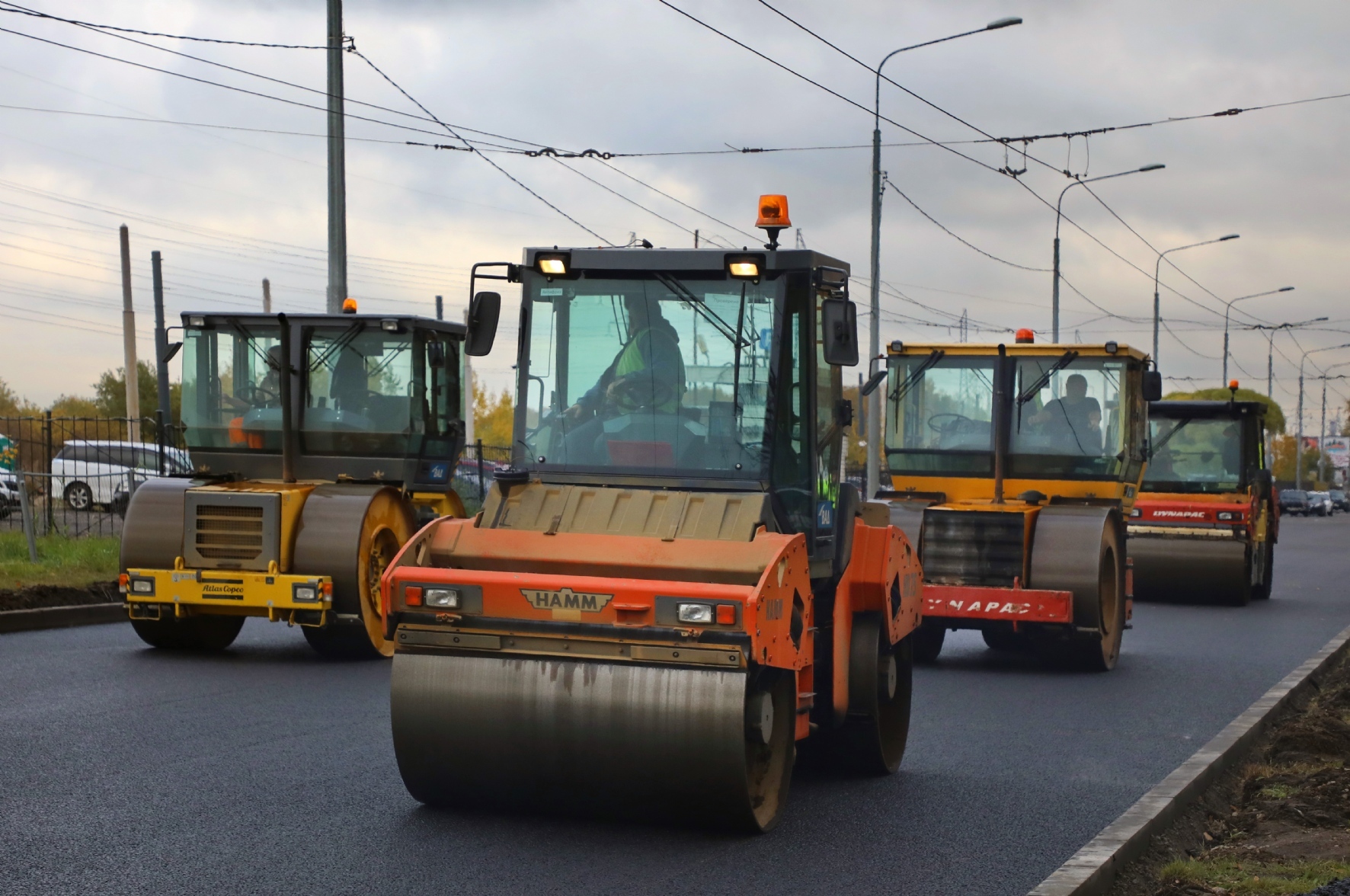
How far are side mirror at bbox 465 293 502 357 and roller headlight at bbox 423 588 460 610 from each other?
133 centimetres

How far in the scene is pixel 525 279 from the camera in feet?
24.5

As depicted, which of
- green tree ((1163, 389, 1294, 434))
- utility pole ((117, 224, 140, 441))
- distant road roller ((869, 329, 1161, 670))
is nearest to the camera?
distant road roller ((869, 329, 1161, 670))

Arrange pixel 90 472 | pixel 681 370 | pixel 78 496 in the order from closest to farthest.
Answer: pixel 681 370
pixel 78 496
pixel 90 472

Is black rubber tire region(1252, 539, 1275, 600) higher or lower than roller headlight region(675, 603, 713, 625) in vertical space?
lower

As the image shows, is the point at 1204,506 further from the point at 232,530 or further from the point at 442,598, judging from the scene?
the point at 442,598

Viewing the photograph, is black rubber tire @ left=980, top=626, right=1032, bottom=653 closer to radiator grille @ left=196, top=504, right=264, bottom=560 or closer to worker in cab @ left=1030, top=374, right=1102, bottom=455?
worker in cab @ left=1030, top=374, right=1102, bottom=455

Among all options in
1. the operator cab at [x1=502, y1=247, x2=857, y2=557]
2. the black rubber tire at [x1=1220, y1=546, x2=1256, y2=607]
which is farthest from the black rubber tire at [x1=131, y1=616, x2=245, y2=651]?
the black rubber tire at [x1=1220, y1=546, x2=1256, y2=607]

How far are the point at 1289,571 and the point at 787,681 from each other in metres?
23.7

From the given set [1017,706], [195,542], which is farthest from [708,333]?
[195,542]

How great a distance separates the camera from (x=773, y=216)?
24.3 feet

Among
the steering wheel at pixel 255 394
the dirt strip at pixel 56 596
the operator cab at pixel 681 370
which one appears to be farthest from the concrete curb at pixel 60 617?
the operator cab at pixel 681 370

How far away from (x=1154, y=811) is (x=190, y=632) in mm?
8418

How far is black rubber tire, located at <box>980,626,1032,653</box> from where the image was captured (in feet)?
46.9

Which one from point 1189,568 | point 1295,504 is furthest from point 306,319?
point 1295,504
